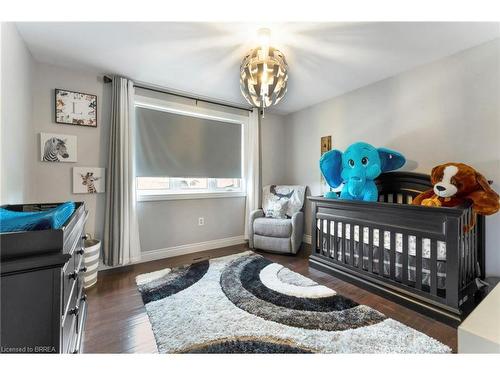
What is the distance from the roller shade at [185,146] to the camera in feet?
8.81

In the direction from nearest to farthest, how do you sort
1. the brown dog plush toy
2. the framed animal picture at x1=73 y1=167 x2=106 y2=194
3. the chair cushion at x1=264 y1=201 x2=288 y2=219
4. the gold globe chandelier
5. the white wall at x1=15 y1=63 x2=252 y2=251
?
1. the gold globe chandelier
2. the brown dog plush toy
3. the white wall at x1=15 y1=63 x2=252 y2=251
4. the framed animal picture at x1=73 y1=167 x2=106 y2=194
5. the chair cushion at x1=264 y1=201 x2=288 y2=219

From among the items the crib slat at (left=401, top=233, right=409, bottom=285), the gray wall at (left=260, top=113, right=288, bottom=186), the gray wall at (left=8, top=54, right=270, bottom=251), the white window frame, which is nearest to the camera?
the crib slat at (left=401, top=233, right=409, bottom=285)

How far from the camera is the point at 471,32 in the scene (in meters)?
1.71

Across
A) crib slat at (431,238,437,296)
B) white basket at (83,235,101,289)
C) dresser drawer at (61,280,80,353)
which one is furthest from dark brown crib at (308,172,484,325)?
white basket at (83,235,101,289)

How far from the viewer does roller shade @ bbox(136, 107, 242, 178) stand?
269cm

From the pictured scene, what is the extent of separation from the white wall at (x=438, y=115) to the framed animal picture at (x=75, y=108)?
9.85 feet

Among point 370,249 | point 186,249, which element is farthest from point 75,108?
point 370,249

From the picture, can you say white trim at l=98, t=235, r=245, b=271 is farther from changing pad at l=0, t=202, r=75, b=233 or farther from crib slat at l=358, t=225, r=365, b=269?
changing pad at l=0, t=202, r=75, b=233

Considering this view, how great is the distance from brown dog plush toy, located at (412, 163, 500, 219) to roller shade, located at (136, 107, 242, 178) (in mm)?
2433

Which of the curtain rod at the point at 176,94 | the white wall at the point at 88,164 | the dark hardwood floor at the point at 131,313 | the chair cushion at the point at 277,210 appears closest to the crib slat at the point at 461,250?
the dark hardwood floor at the point at 131,313

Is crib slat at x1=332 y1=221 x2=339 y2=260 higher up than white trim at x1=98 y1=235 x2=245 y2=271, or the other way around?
crib slat at x1=332 y1=221 x2=339 y2=260
